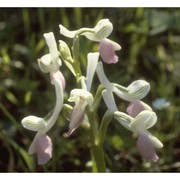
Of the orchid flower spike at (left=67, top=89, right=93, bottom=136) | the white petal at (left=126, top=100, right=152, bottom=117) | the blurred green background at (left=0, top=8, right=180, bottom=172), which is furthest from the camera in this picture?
the blurred green background at (left=0, top=8, right=180, bottom=172)

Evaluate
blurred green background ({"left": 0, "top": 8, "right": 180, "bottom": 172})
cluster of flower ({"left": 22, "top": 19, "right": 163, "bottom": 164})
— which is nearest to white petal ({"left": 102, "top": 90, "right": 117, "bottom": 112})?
cluster of flower ({"left": 22, "top": 19, "right": 163, "bottom": 164})

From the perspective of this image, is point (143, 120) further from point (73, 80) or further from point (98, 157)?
point (73, 80)

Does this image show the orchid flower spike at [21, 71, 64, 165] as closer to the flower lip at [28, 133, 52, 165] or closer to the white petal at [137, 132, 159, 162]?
the flower lip at [28, 133, 52, 165]

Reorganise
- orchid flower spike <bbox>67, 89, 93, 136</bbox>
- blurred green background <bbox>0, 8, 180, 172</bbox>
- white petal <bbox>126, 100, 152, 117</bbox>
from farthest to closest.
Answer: blurred green background <bbox>0, 8, 180, 172</bbox> < white petal <bbox>126, 100, 152, 117</bbox> < orchid flower spike <bbox>67, 89, 93, 136</bbox>

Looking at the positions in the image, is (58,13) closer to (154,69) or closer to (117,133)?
(154,69)
